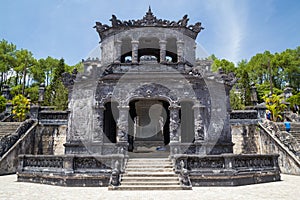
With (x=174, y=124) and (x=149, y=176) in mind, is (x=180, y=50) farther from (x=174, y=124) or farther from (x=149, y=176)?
(x=149, y=176)

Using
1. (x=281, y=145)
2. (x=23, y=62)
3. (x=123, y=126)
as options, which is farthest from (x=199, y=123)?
(x=23, y=62)

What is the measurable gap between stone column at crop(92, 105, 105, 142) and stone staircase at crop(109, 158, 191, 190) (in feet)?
6.38

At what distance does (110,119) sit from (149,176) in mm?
4966

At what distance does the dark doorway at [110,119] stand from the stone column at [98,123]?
0.85 m

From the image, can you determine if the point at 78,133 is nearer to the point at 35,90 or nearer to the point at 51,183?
the point at 51,183

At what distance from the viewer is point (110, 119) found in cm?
1278

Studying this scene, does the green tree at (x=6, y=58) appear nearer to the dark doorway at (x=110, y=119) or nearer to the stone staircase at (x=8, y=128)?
the stone staircase at (x=8, y=128)

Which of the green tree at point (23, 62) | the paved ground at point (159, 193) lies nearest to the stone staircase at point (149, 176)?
the paved ground at point (159, 193)

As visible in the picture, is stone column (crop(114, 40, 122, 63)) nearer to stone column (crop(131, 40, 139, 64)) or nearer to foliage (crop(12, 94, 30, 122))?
stone column (crop(131, 40, 139, 64))

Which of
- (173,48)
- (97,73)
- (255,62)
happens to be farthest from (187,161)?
(255,62)

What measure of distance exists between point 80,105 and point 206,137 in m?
6.30

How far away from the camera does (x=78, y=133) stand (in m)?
11.1

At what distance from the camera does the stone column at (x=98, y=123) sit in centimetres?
1089

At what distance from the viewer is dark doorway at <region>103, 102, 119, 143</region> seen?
12.2 metres
